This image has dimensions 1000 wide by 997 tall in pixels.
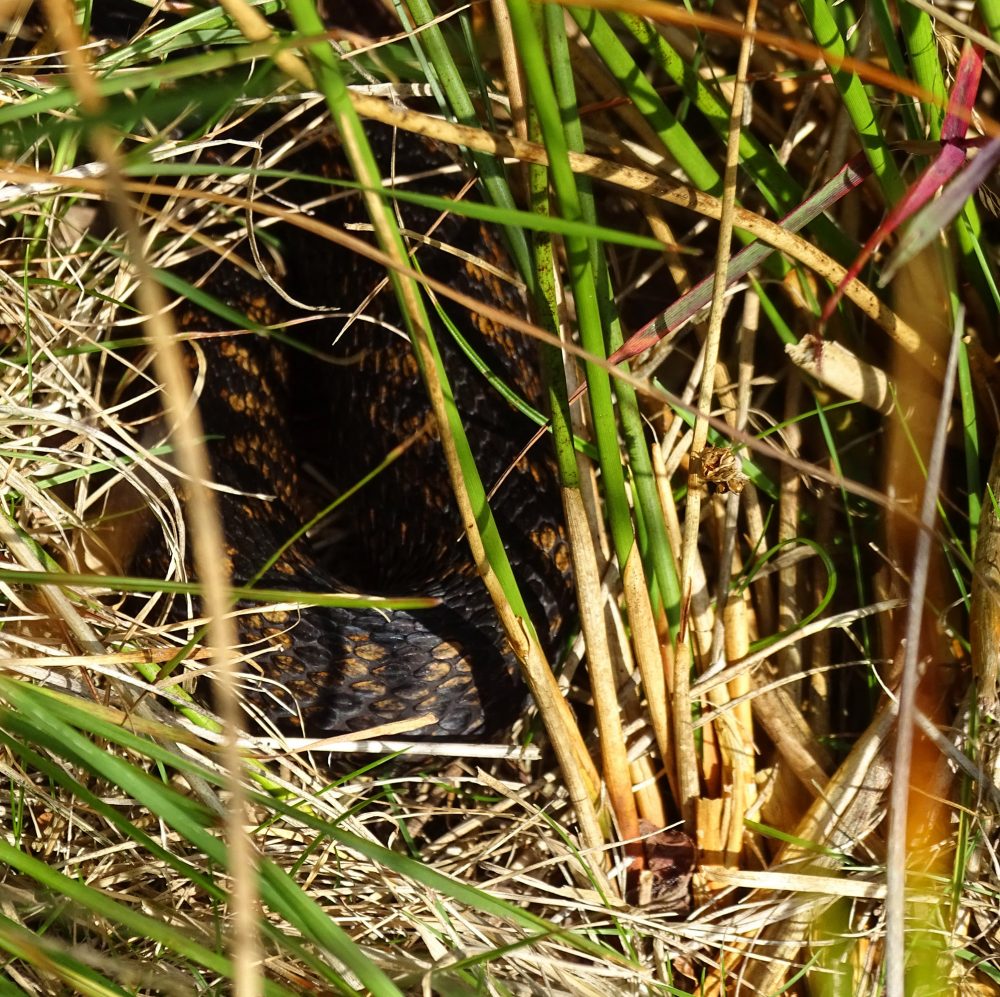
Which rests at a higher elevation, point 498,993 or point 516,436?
point 516,436

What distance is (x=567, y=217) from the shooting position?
1.25 m

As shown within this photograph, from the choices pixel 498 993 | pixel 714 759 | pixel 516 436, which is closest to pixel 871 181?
pixel 516 436

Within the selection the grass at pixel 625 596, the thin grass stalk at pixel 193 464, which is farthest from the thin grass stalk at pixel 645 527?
the thin grass stalk at pixel 193 464

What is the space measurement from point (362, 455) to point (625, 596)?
966 mm

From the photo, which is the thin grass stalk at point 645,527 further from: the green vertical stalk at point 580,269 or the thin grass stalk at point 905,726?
the thin grass stalk at point 905,726

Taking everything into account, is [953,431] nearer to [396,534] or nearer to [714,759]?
[714,759]

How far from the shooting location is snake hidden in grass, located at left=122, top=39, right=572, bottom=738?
2055 millimetres

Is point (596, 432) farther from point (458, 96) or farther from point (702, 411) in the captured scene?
point (458, 96)

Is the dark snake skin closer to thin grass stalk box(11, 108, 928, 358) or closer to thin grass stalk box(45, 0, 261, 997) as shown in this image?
thin grass stalk box(11, 108, 928, 358)

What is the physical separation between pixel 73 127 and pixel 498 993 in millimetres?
1366

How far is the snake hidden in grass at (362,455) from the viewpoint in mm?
2055

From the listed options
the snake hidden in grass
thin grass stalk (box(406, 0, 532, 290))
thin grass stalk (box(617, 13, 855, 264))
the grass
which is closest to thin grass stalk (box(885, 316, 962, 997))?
the grass

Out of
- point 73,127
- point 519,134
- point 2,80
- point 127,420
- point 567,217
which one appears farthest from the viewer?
point 127,420

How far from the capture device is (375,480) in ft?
8.31
